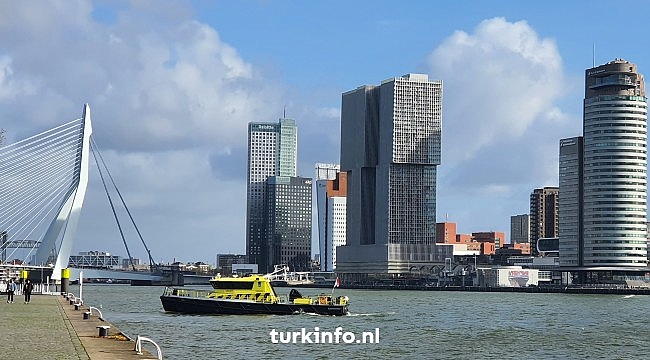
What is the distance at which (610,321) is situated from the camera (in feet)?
302

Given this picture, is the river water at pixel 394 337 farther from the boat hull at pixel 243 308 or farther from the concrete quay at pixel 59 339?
the concrete quay at pixel 59 339

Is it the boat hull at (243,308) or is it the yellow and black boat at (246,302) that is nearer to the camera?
the boat hull at (243,308)

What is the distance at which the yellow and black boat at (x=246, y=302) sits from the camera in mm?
76875

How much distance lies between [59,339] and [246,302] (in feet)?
119

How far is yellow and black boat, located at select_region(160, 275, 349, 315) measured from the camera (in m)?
76.9

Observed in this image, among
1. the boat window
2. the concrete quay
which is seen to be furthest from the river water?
the concrete quay

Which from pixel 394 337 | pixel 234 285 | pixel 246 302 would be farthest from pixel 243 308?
pixel 394 337

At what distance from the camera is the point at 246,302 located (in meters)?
76.6

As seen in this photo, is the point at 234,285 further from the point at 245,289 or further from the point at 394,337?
the point at 394,337

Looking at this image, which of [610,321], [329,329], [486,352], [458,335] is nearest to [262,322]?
[329,329]

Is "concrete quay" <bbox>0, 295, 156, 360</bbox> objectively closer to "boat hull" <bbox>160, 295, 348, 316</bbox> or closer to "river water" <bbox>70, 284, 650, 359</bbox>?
"river water" <bbox>70, 284, 650, 359</bbox>

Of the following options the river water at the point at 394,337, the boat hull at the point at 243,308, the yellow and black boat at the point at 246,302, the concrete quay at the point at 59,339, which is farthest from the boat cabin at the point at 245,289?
the concrete quay at the point at 59,339

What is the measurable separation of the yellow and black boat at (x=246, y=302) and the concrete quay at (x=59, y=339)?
63.4 feet

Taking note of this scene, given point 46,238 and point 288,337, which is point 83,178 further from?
→ point 288,337
